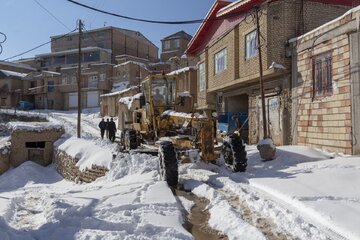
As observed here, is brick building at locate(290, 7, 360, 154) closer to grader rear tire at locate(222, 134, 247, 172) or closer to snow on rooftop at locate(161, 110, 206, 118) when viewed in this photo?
grader rear tire at locate(222, 134, 247, 172)

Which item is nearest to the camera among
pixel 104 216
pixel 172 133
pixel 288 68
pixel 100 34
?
pixel 104 216

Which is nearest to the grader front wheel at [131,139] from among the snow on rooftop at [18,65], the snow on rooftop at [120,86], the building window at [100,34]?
the snow on rooftop at [120,86]

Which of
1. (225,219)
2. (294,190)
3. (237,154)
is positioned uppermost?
(237,154)

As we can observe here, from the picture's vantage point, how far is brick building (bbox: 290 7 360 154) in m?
10.3

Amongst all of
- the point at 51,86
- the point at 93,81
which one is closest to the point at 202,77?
the point at 93,81

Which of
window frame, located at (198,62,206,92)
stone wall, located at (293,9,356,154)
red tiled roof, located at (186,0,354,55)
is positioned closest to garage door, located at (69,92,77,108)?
red tiled roof, located at (186,0,354,55)

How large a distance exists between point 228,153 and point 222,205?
339 centimetres

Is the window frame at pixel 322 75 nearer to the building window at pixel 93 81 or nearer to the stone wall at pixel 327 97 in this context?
the stone wall at pixel 327 97

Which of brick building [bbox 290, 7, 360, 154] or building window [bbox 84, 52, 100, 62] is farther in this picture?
building window [bbox 84, 52, 100, 62]

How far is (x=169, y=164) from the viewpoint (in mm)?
8695

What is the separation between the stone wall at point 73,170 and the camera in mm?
14050

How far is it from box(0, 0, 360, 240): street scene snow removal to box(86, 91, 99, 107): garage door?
25.6 metres

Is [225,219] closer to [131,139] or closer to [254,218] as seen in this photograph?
[254,218]

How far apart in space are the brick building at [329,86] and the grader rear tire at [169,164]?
5303mm
